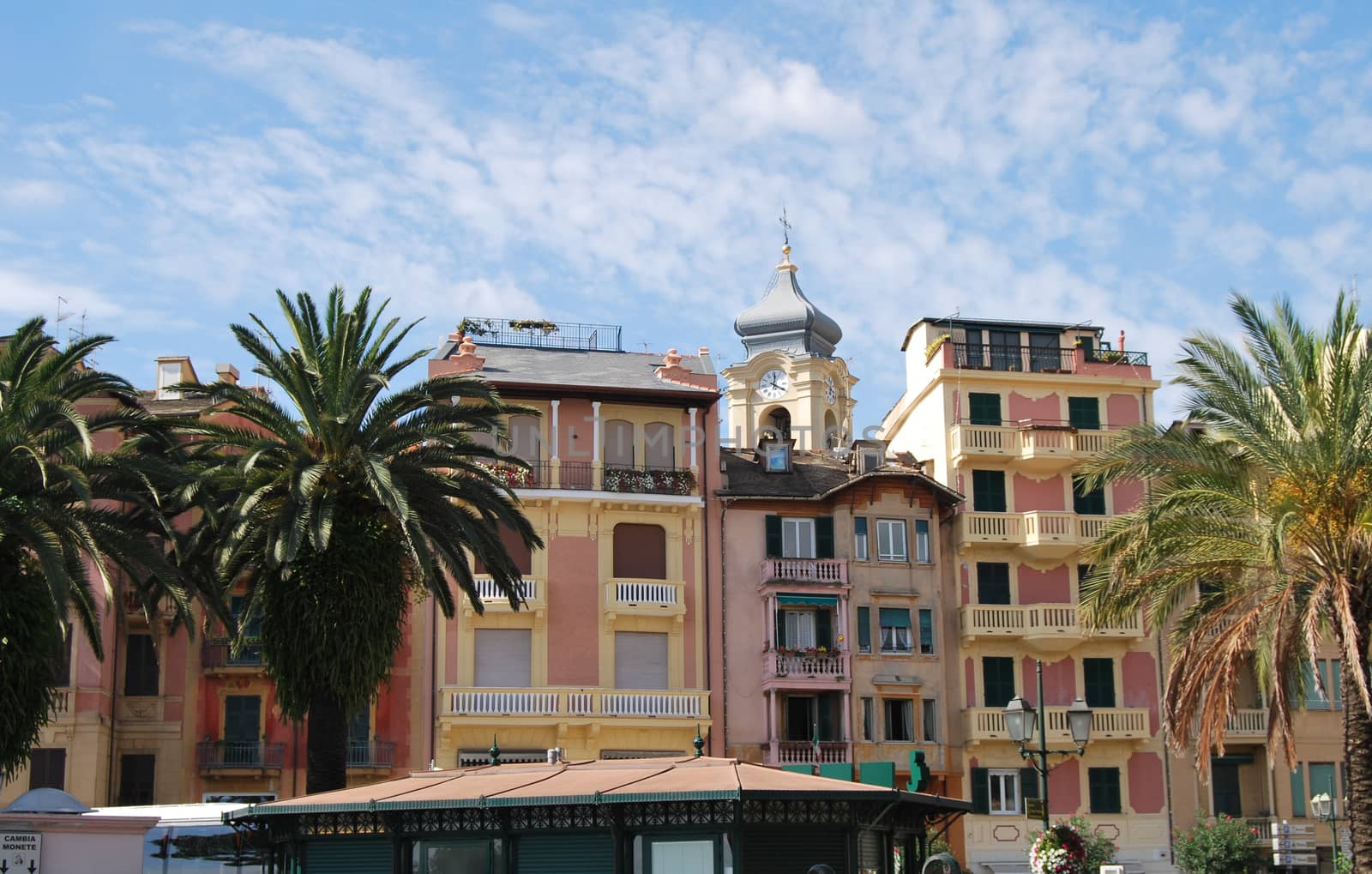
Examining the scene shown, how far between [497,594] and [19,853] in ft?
77.6

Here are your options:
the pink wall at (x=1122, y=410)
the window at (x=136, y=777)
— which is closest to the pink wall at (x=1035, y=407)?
the pink wall at (x=1122, y=410)

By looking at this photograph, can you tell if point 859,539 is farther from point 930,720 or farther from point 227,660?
point 227,660

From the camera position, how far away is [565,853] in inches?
1072

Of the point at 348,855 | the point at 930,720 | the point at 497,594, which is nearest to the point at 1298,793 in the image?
the point at 930,720

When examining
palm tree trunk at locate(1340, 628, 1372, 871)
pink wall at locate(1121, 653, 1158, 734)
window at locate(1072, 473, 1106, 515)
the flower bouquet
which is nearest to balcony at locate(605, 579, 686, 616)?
window at locate(1072, 473, 1106, 515)

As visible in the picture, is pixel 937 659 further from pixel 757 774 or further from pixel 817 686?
pixel 757 774

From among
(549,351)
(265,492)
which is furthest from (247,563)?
(549,351)

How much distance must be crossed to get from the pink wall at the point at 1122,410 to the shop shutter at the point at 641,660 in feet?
55.2

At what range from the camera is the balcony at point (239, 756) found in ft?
164

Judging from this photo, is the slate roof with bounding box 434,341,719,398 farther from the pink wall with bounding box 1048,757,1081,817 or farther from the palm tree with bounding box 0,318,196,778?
the palm tree with bounding box 0,318,196,778

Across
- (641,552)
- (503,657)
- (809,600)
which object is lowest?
(503,657)

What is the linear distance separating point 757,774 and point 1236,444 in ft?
42.9

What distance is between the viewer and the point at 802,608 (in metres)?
55.2

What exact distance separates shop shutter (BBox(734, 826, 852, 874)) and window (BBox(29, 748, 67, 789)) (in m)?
27.4
